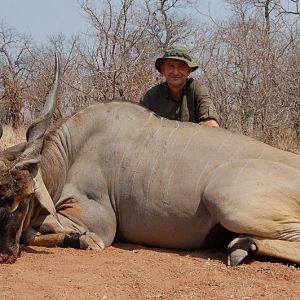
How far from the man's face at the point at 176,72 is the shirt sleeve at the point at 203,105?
0.47 feet

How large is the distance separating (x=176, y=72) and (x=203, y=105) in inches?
13.7

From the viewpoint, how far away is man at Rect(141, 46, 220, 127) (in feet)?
15.6

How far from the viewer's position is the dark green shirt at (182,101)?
4895 millimetres

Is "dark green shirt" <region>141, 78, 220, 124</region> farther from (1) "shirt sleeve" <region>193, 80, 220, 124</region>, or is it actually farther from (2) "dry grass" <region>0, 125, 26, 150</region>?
(2) "dry grass" <region>0, 125, 26, 150</region>

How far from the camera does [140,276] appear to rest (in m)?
2.92

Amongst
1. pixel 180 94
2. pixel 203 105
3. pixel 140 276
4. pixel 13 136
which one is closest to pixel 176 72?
pixel 180 94

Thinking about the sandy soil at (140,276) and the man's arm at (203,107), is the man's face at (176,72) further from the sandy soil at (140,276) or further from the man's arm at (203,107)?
the sandy soil at (140,276)

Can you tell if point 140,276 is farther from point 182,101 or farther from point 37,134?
point 182,101

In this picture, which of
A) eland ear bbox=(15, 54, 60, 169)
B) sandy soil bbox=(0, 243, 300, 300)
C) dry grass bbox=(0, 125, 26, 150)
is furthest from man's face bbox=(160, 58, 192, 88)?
dry grass bbox=(0, 125, 26, 150)

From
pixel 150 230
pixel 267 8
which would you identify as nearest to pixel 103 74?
pixel 150 230

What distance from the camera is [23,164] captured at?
3359mm

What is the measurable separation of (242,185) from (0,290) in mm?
1511

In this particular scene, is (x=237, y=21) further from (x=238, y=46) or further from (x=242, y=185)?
(x=242, y=185)

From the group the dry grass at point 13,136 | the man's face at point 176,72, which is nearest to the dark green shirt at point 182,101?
the man's face at point 176,72
